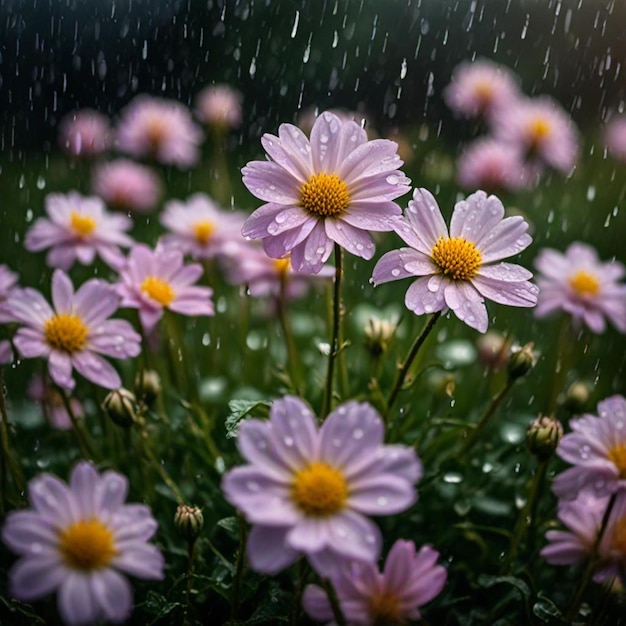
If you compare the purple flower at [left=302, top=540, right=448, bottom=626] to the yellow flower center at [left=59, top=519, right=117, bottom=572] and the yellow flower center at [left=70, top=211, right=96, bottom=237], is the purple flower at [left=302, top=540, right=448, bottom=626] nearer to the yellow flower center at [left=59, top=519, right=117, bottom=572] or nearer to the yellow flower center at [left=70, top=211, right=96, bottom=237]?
the yellow flower center at [left=59, top=519, right=117, bottom=572]

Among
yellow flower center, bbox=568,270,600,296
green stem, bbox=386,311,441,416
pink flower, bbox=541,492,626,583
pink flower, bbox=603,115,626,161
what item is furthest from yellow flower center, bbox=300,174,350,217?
pink flower, bbox=603,115,626,161

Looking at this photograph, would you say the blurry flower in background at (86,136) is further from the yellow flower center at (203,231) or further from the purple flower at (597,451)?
the purple flower at (597,451)

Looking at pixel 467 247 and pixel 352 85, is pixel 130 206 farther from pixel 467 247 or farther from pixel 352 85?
pixel 352 85

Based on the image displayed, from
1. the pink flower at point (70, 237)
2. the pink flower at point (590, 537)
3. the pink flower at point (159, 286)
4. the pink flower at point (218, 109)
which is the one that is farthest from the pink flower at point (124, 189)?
the pink flower at point (590, 537)

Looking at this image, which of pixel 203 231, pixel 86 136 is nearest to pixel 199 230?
pixel 203 231

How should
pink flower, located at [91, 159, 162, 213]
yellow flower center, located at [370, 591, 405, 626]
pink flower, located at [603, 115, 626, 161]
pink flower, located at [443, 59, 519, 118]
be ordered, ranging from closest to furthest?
yellow flower center, located at [370, 591, 405, 626], pink flower, located at [91, 159, 162, 213], pink flower, located at [443, 59, 519, 118], pink flower, located at [603, 115, 626, 161]

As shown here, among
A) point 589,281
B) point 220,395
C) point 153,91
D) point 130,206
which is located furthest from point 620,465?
point 153,91
